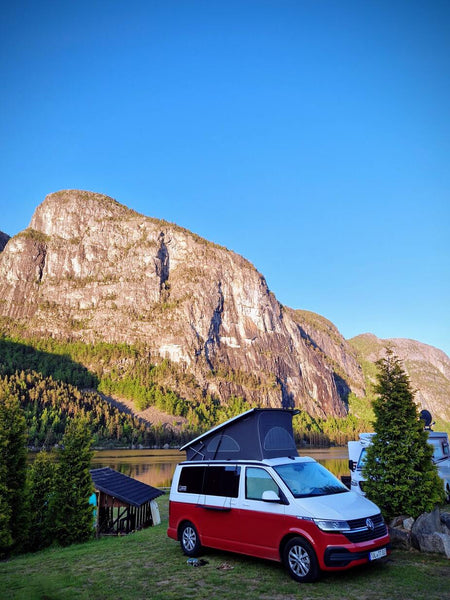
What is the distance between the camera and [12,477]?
17.1 meters

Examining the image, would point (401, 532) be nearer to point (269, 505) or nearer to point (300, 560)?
point (300, 560)

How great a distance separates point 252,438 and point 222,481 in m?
1.29

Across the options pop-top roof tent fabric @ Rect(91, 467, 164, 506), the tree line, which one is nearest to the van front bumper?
the tree line

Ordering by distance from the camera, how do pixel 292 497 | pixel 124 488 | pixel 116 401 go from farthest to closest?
pixel 116 401, pixel 124 488, pixel 292 497

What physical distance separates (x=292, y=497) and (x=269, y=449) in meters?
1.73

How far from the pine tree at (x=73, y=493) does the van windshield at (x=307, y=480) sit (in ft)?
42.7

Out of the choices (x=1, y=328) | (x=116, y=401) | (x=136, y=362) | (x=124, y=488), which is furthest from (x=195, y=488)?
(x=1, y=328)

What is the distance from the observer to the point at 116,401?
554 ft

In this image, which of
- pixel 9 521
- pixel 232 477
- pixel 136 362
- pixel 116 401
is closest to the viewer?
pixel 232 477

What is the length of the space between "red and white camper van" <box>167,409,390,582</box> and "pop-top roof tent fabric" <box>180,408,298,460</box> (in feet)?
0.08

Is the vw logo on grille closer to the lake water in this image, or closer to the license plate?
the license plate

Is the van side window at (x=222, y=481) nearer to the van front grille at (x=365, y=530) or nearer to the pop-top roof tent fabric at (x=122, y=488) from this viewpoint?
the van front grille at (x=365, y=530)

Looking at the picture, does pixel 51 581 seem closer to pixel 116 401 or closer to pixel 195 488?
pixel 195 488

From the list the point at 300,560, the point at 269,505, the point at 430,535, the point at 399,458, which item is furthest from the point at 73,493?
the point at 430,535
